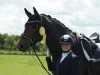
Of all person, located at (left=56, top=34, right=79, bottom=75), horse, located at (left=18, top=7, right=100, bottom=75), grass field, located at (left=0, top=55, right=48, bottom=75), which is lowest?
grass field, located at (left=0, top=55, right=48, bottom=75)

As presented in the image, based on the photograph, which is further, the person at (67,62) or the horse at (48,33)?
the horse at (48,33)

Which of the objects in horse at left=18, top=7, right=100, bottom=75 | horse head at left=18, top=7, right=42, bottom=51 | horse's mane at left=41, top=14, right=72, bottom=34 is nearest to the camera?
horse at left=18, top=7, right=100, bottom=75

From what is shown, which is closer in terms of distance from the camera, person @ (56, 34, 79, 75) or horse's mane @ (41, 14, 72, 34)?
person @ (56, 34, 79, 75)

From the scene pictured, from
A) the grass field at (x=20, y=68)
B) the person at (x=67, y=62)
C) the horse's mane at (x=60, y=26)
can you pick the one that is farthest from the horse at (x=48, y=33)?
the grass field at (x=20, y=68)

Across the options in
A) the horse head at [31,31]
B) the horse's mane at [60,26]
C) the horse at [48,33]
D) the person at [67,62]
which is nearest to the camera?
the person at [67,62]

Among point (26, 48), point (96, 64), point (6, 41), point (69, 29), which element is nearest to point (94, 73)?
point (96, 64)

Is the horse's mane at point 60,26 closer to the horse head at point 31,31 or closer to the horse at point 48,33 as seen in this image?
the horse at point 48,33

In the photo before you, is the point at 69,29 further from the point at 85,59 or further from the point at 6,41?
the point at 6,41

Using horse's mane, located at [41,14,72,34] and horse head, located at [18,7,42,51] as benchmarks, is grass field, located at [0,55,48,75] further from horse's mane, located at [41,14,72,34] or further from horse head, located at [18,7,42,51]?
horse's mane, located at [41,14,72,34]

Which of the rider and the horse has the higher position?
the horse

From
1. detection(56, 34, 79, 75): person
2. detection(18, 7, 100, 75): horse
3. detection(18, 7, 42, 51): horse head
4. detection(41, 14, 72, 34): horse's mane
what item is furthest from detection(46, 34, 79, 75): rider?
detection(18, 7, 42, 51): horse head

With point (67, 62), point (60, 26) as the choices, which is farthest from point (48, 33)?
point (67, 62)

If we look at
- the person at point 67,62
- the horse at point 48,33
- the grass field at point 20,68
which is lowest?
the grass field at point 20,68

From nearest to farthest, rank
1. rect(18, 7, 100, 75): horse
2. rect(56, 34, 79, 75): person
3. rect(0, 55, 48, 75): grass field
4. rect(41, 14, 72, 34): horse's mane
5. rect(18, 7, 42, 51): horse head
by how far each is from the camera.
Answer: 1. rect(56, 34, 79, 75): person
2. rect(18, 7, 100, 75): horse
3. rect(41, 14, 72, 34): horse's mane
4. rect(18, 7, 42, 51): horse head
5. rect(0, 55, 48, 75): grass field
